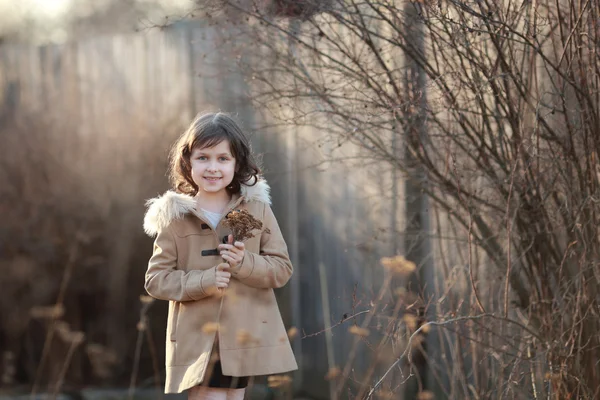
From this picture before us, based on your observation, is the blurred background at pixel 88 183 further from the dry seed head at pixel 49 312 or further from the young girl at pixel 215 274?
the young girl at pixel 215 274

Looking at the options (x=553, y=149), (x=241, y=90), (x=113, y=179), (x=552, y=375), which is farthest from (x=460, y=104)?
(x=113, y=179)

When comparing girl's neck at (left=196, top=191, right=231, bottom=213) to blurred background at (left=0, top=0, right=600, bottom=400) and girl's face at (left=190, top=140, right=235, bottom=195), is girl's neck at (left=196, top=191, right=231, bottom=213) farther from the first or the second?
blurred background at (left=0, top=0, right=600, bottom=400)

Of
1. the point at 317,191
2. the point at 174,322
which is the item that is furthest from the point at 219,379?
the point at 317,191

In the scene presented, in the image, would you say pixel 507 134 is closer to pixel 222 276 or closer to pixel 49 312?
pixel 222 276

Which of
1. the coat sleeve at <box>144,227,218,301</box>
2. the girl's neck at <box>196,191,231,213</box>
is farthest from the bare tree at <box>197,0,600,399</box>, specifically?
the coat sleeve at <box>144,227,218,301</box>

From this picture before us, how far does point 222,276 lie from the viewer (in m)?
2.90

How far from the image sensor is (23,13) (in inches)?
271

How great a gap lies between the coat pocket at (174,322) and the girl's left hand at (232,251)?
305mm

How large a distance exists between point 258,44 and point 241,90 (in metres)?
1.42

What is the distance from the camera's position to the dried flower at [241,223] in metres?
2.82

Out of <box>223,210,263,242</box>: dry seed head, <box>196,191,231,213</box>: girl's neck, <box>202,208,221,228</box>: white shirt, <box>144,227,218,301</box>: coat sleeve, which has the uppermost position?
<box>196,191,231,213</box>: girl's neck

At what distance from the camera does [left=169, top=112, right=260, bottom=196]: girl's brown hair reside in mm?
3082

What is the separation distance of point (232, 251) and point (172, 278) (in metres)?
0.25

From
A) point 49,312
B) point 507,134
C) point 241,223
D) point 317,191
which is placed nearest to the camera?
point 241,223
